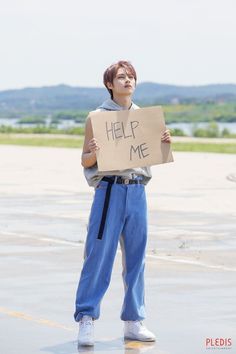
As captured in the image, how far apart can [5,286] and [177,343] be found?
139 inches

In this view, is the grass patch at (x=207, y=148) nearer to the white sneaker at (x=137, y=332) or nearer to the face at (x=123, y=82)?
the white sneaker at (x=137, y=332)

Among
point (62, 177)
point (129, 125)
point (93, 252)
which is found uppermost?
point (129, 125)

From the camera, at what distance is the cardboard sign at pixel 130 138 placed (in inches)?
433

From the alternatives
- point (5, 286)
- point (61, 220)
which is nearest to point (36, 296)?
point (5, 286)

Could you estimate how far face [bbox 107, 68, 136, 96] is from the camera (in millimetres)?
10961

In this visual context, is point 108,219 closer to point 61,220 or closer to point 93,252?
point 93,252

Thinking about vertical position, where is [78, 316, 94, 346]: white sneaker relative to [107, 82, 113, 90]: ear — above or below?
below

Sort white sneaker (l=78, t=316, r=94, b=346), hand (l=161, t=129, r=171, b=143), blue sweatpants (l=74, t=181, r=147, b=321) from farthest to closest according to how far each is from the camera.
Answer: hand (l=161, t=129, r=171, b=143), blue sweatpants (l=74, t=181, r=147, b=321), white sneaker (l=78, t=316, r=94, b=346)

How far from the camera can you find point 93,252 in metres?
11.0

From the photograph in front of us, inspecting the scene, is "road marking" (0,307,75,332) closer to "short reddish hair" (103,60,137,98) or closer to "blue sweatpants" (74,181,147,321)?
"blue sweatpants" (74,181,147,321)

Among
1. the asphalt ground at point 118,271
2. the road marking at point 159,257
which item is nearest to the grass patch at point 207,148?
the asphalt ground at point 118,271
